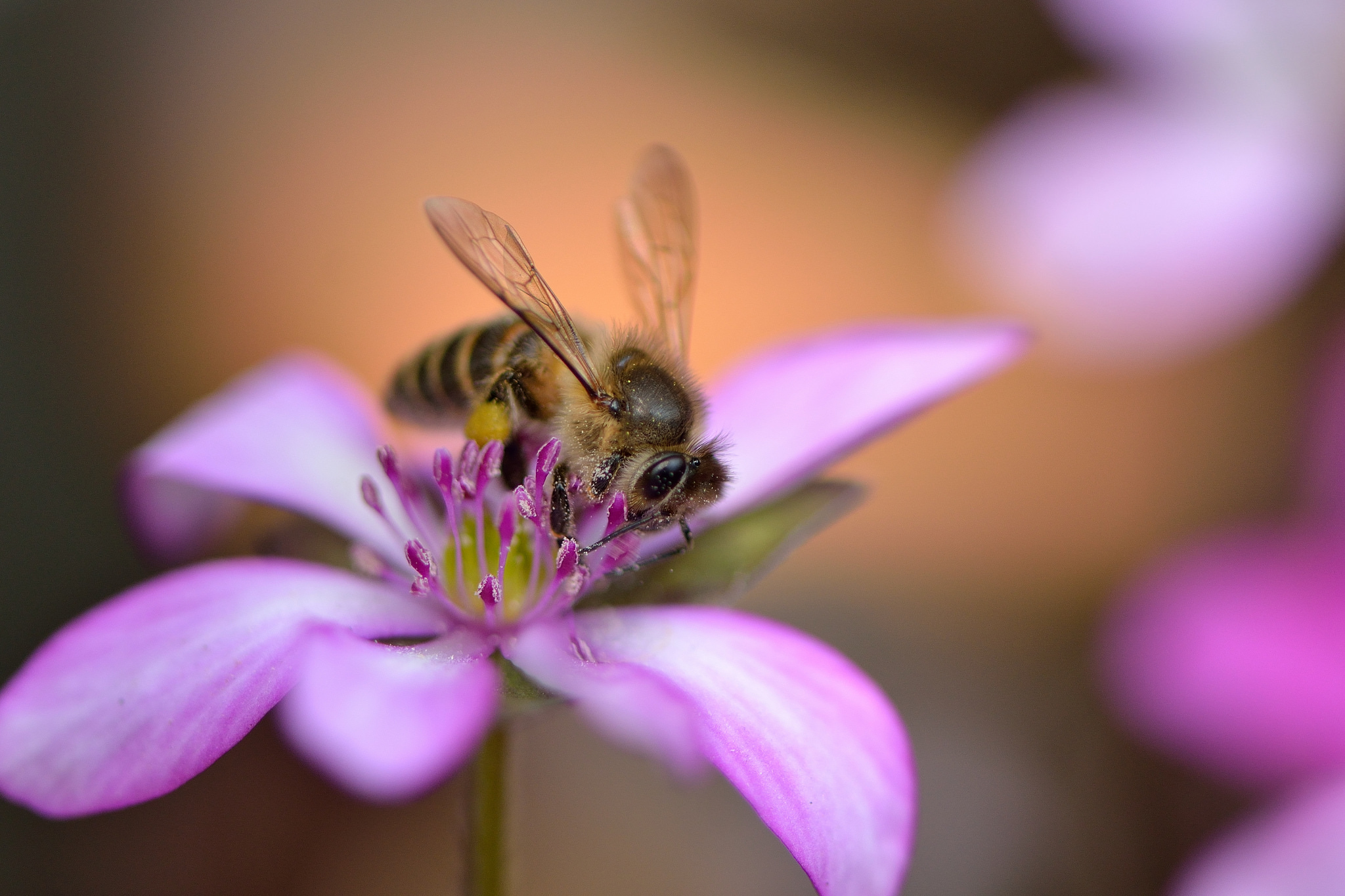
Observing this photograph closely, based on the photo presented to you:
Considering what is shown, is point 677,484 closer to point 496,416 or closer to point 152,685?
point 496,416

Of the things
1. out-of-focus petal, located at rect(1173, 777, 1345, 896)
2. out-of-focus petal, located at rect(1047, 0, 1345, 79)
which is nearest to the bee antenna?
out-of-focus petal, located at rect(1173, 777, 1345, 896)

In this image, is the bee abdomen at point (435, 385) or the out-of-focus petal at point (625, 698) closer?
the out-of-focus petal at point (625, 698)

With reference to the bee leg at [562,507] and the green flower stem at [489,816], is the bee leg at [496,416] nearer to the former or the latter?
the bee leg at [562,507]

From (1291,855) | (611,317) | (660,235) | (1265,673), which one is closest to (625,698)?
(660,235)

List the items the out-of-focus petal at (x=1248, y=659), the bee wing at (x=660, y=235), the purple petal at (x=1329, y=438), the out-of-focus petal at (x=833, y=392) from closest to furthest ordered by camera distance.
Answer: the out-of-focus petal at (x=833, y=392)
the bee wing at (x=660, y=235)
the out-of-focus petal at (x=1248, y=659)
the purple petal at (x=1329, y=438)

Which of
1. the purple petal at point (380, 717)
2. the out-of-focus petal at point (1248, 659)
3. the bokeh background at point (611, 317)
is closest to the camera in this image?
the purple petal at point (380, 717)

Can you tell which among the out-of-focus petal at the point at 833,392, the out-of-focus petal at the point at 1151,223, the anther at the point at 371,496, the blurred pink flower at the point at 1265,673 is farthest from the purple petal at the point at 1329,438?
the anther at the point at 371,496

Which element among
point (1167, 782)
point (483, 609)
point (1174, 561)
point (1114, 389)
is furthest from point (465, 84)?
point (483, 609)
